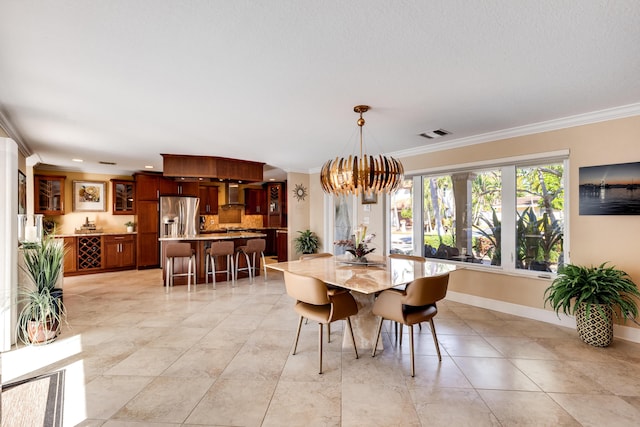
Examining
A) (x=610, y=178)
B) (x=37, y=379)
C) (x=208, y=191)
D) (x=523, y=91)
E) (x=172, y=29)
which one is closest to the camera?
(x=37, y=379)

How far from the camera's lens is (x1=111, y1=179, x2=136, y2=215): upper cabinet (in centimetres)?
727

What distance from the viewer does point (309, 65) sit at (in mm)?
2305

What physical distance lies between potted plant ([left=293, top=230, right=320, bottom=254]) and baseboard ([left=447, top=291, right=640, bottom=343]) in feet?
10.8

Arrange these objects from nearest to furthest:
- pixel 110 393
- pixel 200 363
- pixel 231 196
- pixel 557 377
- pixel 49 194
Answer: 1. pixel 110 393
2. pixel 557 377
3. pixel 200 363
4. pixel 49 194
5. pixel 231 196

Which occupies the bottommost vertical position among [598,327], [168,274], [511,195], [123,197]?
[598,327]

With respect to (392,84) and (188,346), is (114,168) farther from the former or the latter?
(392,84)

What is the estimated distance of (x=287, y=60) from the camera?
2.23 meters

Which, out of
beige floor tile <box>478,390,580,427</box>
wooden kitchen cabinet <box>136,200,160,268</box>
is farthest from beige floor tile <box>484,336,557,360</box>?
wooden kitchen cabinet <box>136,200,160,268</box>

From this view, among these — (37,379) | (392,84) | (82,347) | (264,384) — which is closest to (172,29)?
(392,84)

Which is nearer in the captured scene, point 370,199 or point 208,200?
A: point 370,199

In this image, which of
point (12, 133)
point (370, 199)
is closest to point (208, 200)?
point (12, 133)

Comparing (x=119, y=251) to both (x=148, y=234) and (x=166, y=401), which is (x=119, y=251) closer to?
(x=148, y=234)

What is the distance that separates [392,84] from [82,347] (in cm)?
395

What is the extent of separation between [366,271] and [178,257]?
3.98 m
